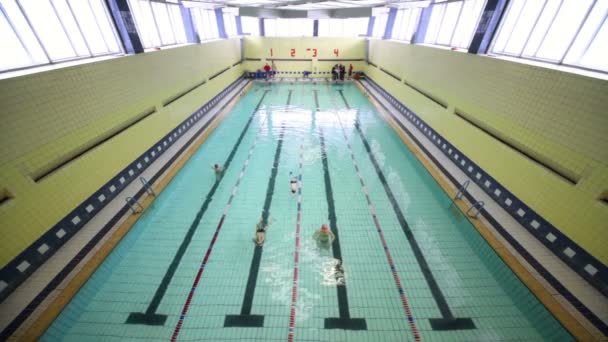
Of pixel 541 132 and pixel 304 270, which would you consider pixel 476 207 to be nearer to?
pixel 541 132

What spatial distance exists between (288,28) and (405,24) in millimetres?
6973

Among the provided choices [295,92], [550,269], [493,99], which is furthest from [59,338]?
[295,92]

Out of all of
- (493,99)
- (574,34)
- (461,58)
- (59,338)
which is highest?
(574,34)

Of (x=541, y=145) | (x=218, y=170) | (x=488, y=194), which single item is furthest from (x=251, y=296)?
(x=541, y=145)

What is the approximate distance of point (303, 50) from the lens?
1398cm

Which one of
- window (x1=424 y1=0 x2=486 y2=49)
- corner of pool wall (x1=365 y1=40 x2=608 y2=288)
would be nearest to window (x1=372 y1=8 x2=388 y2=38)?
window (x1=424 y1=0 x2=486 y2=49)

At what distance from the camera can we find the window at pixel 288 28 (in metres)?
13.7

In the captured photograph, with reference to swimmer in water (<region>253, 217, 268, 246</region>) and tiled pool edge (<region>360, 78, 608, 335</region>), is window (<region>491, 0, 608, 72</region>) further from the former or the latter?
swimmer in water (<region>253, 217, 268, 246</region>)

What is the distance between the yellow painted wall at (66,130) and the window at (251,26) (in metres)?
9.19

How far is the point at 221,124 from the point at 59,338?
258 inches

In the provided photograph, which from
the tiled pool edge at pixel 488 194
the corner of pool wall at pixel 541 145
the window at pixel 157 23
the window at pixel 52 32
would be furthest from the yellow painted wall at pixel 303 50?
the window at pixel 52 32

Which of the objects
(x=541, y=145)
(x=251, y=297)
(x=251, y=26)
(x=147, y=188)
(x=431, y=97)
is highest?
(x=251, y=26)

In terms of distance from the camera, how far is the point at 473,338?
265cm

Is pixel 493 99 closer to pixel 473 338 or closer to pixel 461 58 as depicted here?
pixel 461 58
